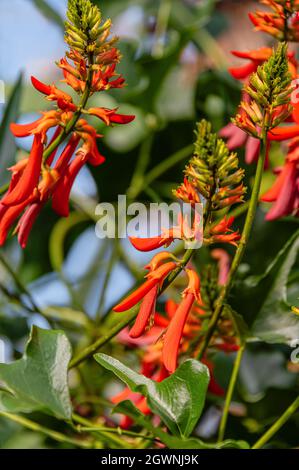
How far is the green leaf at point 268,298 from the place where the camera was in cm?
54

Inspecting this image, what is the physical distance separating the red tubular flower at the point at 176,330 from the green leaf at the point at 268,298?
4.4 inches

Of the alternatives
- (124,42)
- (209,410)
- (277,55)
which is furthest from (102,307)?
(277,55)

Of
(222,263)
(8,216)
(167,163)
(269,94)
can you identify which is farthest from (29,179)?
(167,163)

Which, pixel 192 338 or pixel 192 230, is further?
pixel 192 338

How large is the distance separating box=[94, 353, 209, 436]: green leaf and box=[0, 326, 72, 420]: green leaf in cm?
3

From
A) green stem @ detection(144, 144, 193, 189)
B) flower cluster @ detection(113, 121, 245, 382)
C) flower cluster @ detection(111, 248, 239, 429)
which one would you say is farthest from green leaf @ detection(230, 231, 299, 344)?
green stem @ detection(144, 144, 193, 189)

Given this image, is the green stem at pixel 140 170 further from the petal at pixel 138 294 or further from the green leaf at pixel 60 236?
the petal at pixel 138 294

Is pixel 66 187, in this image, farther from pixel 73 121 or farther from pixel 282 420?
pixel 282 420

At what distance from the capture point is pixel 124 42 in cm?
84

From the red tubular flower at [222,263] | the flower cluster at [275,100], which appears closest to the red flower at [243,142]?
the flower cluster at [275,100]

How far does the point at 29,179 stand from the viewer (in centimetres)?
44

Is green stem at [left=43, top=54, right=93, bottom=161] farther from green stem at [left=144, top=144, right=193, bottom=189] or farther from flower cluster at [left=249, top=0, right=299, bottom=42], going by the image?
green stem at [left=144, top=144, right=193, bottom=189]

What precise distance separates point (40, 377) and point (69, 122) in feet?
0.43

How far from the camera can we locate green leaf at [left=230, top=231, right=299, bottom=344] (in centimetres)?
54
